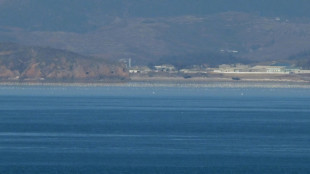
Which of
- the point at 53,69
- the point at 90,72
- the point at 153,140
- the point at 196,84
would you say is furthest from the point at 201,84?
the point at 153,140

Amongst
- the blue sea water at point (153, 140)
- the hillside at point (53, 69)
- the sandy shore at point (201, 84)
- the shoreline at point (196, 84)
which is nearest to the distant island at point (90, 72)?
the hillside at point (53, 69)

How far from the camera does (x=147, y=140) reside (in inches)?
2434

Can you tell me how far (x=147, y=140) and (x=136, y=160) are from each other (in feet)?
30.4

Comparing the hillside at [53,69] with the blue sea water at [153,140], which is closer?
the blue sea water at [153,140]

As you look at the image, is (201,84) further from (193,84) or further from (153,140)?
(153,140)

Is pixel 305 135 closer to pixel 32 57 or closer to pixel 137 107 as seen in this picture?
pixel 137 107

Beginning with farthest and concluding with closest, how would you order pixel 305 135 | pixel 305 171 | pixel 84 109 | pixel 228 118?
pixel 84 109, pixel 228 118, pixel 305 135, pixel 305 171

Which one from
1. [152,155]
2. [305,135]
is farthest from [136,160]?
[305,135]

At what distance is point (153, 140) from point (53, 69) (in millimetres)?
133656

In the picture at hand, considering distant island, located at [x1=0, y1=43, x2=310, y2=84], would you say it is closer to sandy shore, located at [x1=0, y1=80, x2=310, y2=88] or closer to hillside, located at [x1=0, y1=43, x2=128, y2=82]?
hillside, located at [x1=0, y1=43, x2=128, y2=82]

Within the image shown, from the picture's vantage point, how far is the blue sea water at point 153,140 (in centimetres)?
5084

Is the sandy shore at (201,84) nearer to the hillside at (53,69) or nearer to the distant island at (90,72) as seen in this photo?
the distant island at (90,72)

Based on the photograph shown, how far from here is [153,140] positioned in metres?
61.9

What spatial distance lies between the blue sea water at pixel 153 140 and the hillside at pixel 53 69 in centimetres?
10015
